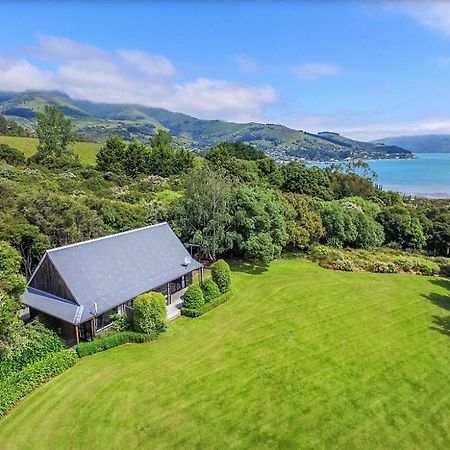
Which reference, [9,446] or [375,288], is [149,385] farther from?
[375,288]

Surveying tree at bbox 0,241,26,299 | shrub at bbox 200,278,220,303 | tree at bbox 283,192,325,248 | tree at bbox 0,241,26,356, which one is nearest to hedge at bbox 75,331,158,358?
tree at bbox 0,241,26,356

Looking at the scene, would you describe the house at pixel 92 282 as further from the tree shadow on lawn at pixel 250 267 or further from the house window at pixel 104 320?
the tree shadow on lawn at pixel 250 267

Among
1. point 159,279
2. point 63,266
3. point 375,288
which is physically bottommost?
point 375,288

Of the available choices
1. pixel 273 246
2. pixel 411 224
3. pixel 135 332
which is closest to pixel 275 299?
pixel 273 246

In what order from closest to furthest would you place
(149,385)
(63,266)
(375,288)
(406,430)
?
(406,430) < (149,385) < (63,266) < (375,288)

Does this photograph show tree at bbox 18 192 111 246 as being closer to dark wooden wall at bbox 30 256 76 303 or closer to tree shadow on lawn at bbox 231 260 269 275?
dark wooden wall at bbox 30 256 76 303

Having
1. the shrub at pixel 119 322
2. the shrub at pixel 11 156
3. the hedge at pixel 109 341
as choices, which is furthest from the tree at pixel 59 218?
the shrub at pixel 11 156

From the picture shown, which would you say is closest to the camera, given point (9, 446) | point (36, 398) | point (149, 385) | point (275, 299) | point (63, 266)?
point (9, 446)
